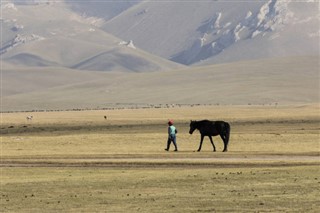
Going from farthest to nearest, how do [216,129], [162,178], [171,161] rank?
[216,129] → [171,161] → [162,178]

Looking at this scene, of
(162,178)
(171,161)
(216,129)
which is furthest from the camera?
(216,129)

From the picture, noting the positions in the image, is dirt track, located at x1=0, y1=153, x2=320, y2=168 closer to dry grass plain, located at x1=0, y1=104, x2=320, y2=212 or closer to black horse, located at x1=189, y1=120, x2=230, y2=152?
dry grass plain, located at x1=0, y1=104, x2=320, y2=212

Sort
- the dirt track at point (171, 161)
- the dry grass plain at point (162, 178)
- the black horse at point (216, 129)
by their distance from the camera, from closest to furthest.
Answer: the dry grass plain at point (162, 178), the dirt track at point (171, 161), the black horse at point (216, 129)

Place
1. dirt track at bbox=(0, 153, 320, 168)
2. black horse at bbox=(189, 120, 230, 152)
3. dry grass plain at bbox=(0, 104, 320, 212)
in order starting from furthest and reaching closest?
1. black horse at bbox=(189, 120, 230, 152)
2. dirt track at bbox=(0, 153, 320, 168)
3. dry grass plain at bbox=(0, 104, 320, 212)

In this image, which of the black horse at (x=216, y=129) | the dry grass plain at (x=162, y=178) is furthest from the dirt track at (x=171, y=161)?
the black horse at (x=216, y=129)

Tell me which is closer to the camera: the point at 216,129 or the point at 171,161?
the point at 171,161

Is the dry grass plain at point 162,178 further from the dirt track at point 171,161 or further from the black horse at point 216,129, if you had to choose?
the black horse at point 216,129

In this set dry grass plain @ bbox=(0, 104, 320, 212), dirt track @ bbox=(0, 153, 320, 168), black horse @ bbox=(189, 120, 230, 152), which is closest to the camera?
dry grass plain @ bbox=(0, 104, 320, 212)

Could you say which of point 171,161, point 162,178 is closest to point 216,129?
point 171,161

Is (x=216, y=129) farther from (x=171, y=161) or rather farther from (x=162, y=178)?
(x=162, y=178)

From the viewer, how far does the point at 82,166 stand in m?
52.1

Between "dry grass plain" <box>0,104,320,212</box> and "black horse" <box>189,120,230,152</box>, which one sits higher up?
"black horse" <box>189,120,230,152</box>

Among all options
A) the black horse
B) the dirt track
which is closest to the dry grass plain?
the dirt track

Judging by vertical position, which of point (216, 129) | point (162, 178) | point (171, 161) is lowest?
point (162, 178)
